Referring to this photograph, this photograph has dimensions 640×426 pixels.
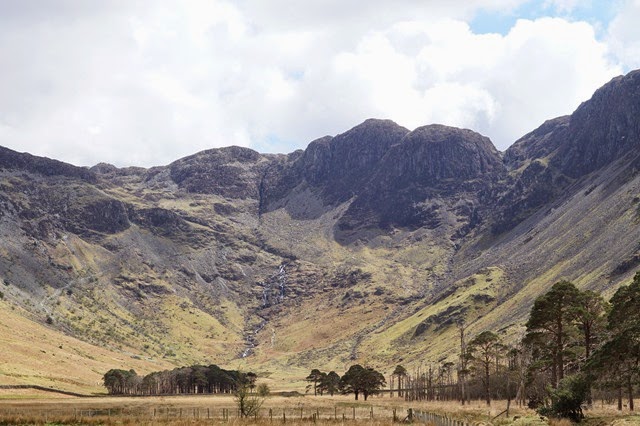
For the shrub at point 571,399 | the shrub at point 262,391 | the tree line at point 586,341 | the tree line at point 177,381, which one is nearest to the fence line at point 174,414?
the shrub at point 262,391

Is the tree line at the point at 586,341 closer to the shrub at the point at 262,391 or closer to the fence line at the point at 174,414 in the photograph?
the fence line at the point at 174,414

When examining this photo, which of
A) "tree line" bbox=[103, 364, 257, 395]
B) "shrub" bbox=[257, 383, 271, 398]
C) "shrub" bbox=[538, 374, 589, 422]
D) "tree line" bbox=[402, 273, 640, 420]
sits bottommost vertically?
"tree line" bbox=[103, 364, 257, 395]

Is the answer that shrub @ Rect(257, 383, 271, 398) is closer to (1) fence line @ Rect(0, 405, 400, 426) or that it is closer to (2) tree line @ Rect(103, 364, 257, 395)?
(1) fence line @ Rect(0, 405, 400, 426)

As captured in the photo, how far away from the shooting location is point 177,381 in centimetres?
17750

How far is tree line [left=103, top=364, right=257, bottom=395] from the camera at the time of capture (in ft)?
528

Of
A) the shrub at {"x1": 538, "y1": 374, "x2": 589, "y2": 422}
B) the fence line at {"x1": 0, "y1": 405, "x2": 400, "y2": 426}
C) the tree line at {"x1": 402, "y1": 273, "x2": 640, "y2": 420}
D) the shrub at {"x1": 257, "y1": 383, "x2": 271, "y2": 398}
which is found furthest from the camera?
the shrub at {"x1": 257, "y1": 383, "x2": 271, "y2": 398}

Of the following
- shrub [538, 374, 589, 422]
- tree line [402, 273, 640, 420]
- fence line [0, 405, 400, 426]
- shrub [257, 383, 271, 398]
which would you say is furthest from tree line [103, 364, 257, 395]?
shrub [538, 374, 589, 422]

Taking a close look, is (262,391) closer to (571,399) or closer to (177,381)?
(571,399)

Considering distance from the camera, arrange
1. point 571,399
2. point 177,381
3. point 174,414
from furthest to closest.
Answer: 1. point 177,381
2. point 174,414
3. point 571,399

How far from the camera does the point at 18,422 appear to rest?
167ft

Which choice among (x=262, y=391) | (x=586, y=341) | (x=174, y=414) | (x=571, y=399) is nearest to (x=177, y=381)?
(x=262, y=391)

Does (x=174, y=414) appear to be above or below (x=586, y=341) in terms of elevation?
below

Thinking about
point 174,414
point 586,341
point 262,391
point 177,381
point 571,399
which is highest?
point 586,341

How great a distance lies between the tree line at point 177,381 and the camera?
161 metres
